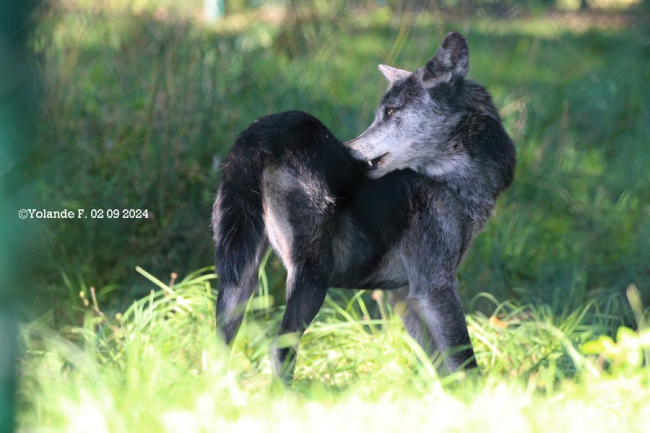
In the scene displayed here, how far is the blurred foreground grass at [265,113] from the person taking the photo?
455 centimetres

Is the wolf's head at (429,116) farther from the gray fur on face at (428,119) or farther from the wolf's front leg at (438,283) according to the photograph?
the wolf's front leg at (438,283)

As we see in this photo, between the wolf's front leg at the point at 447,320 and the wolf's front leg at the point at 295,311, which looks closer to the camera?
the wolf's front leg at the point at 295,311

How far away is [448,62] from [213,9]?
262 centimetres

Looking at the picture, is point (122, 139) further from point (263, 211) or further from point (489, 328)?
point (489, 328)

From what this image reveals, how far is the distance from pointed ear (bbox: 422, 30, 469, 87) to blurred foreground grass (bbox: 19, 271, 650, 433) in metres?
1.43

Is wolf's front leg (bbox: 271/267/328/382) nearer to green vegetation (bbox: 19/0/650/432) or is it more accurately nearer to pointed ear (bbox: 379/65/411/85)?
green vegetation (bbox: 19/0/650/432)

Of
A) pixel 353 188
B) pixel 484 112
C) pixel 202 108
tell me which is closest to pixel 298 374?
pixel 353 188

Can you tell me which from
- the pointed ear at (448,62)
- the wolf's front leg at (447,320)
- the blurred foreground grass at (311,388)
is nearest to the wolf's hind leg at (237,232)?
the blurred foreground grass at (311,388)

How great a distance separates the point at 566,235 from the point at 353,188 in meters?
2.87

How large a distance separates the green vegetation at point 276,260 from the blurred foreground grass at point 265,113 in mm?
16

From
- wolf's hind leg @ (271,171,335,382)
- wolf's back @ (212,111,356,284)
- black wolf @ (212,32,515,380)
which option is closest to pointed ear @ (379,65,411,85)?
black wolf @ (212,32,515,380)

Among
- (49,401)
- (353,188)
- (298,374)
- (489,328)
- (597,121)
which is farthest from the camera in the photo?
(597,121)

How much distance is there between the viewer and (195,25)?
505cm

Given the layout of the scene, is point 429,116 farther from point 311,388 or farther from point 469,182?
point 311,388
